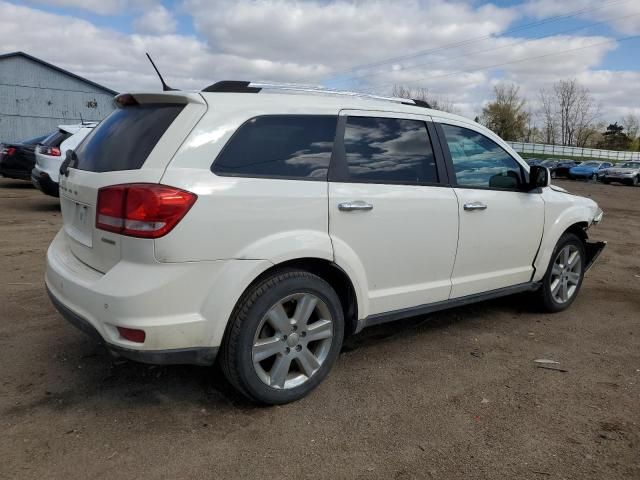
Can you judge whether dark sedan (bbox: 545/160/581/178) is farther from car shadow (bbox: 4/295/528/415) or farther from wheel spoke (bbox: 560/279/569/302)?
car shadow (bbox: 4/295/528/415)

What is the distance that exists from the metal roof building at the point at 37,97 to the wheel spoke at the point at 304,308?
30.6 m

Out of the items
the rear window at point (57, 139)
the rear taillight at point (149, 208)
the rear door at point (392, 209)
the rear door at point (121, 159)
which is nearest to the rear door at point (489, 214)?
the rear door at point (392, 209)

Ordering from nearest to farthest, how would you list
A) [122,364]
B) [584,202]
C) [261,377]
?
[261,377], [122,364], [584,202]

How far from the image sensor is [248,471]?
2600 mm

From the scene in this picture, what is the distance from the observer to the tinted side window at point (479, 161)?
4082 millimetres

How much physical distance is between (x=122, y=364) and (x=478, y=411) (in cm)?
233

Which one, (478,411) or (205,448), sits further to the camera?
(478,411)

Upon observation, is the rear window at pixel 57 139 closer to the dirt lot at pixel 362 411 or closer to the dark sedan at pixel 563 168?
the dirt lot at pixel 362 411

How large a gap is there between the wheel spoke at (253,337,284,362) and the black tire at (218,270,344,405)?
52mm

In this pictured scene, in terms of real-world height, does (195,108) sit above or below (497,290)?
above

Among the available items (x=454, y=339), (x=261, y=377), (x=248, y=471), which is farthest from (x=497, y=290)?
(x=248, y=471)

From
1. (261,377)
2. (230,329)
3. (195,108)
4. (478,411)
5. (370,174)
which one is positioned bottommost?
(478,411)

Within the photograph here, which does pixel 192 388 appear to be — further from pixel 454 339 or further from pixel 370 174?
pixel 454 339

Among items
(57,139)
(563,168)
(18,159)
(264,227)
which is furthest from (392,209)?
(563,168)
